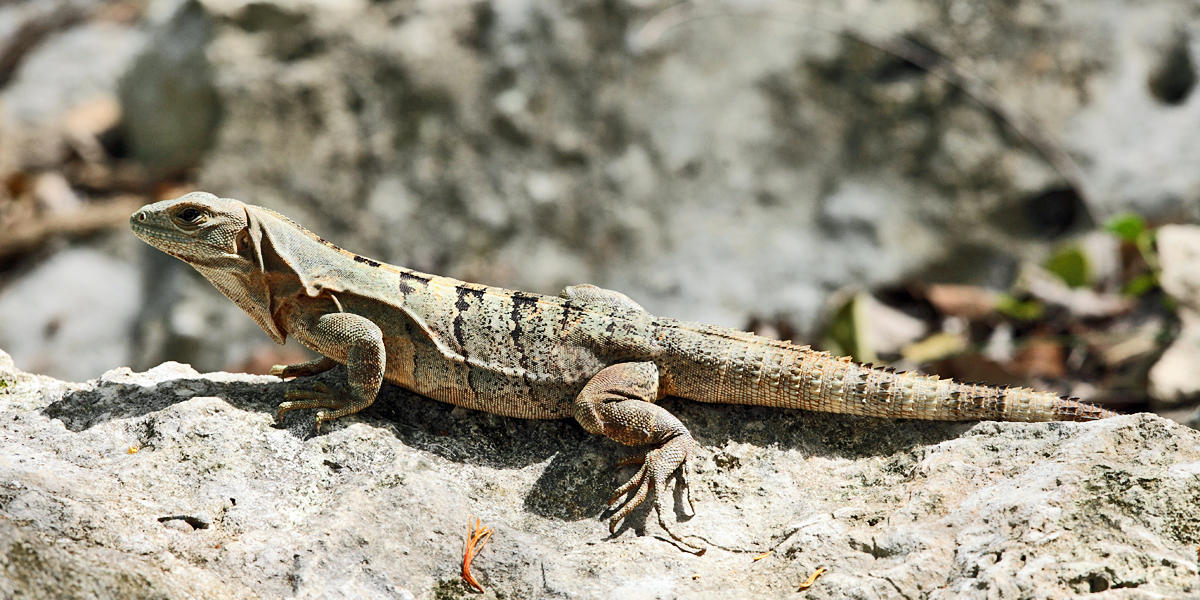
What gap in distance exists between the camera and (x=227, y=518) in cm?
486

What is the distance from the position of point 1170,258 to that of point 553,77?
6.06 metres

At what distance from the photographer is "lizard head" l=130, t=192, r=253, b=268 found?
228 inches

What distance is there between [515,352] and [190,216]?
6.49 feet

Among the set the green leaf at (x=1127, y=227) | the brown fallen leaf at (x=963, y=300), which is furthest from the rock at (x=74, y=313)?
the green leaf at (x=1127, y=227)

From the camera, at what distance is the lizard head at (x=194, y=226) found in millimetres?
5789

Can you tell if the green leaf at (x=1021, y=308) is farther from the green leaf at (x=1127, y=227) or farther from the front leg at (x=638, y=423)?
the front leg at (x=638, y=423)

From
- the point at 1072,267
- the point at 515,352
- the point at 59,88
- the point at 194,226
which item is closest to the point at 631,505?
the point at 515,352

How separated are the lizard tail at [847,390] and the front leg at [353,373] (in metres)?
1.70

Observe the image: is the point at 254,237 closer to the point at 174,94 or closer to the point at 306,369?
the point at 306,369

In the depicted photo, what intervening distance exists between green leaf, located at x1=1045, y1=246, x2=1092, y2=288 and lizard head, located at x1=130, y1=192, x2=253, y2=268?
7545 millimetres

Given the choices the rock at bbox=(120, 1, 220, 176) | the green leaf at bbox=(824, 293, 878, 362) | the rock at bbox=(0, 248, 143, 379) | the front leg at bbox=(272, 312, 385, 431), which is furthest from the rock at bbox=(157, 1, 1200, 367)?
the front leg at bbox=(272, 312, 385, 431)

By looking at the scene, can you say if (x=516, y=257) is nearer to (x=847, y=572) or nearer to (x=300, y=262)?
(x=300, y=262)

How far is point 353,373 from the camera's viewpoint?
573 centimetres

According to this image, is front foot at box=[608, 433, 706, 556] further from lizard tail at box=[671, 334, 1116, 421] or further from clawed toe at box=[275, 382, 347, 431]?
clawed toe at box=[275, 382, 347, 431]
